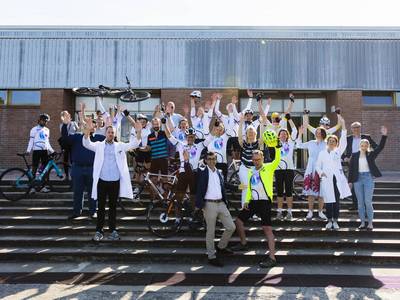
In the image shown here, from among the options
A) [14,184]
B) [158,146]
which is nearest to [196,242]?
Answer: [158,146]

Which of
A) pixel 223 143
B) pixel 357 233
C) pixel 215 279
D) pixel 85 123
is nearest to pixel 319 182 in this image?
pixel 357 233

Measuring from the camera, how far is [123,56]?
1733cm

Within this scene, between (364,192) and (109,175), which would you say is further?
(364,192)

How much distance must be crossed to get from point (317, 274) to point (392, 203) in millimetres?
4142

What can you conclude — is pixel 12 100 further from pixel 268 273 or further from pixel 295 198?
pixel 268 273

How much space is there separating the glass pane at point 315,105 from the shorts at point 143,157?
1074 centimetres

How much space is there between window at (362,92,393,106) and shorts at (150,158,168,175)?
12074 millimetres

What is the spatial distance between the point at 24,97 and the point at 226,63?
9.13 metres

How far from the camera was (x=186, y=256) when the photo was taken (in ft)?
23.0

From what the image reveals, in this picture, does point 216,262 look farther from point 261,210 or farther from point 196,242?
point 261,210

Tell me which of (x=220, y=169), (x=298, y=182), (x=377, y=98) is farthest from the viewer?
(x=377, y=98)

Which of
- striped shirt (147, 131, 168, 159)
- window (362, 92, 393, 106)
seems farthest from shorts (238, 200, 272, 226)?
window (362, 92, 393, 106)

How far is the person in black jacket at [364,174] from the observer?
26.0 feet

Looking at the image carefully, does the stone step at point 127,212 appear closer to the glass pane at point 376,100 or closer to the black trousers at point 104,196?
the black trousers at point 104,196
